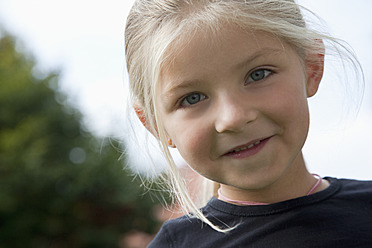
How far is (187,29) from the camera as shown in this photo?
1.50m

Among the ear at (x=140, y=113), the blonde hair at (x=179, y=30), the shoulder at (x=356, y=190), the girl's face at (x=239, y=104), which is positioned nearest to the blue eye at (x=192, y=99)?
the girl's face at (x=239, y=104)

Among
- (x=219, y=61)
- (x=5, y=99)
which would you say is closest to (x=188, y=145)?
(x=219, y=61)

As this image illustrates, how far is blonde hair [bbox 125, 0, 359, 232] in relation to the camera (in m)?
1.49

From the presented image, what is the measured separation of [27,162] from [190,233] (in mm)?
11259

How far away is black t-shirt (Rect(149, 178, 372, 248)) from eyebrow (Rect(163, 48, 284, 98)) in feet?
1.47

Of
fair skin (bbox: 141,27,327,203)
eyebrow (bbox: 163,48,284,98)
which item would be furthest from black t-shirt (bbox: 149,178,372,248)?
eyebrow (bbox: 163,48,284,98)

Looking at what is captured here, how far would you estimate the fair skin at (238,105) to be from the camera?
1428 mm

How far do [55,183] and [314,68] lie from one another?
1186 centimetres

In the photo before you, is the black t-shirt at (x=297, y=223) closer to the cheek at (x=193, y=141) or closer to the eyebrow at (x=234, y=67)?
the cheek at (x=193, y=141)

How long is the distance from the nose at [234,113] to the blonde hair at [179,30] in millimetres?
203

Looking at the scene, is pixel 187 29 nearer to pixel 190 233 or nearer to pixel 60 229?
pixel 190 233

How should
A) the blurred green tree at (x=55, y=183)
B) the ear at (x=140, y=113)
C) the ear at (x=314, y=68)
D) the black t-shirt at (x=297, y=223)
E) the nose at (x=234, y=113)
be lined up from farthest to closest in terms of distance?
the blurred green tree at (x=55, y=183)
the ear at (x=140, y=113)
the ear at (x=314, y=68)
the black t-shirt at (x=297, y=223)
the nose at (x=234, y=113)

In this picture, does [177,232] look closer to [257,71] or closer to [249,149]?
[249,149]

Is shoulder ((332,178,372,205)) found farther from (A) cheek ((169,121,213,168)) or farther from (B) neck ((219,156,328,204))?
(A) cheek ((169,121,213,168))
